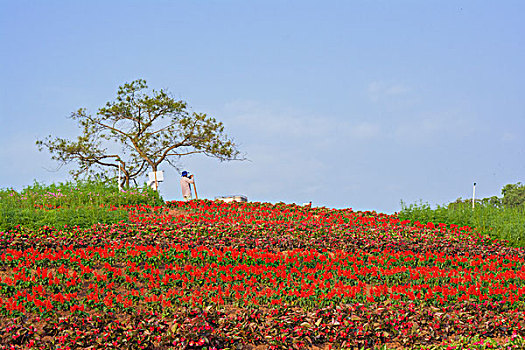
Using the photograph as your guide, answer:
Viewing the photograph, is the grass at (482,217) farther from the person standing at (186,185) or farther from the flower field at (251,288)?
the person standing at (186,185)

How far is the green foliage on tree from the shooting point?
3278 centimetres

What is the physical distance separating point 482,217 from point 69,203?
10936 millimetres

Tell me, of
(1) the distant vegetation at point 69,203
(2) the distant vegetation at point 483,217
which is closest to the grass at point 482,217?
(2) the distant vegetation at point 483,217

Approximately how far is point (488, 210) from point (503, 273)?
4951mm

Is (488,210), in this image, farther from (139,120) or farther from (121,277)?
(139,120)

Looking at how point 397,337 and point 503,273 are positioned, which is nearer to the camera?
point 397,337

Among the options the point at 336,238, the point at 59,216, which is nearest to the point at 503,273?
the point at 336,238

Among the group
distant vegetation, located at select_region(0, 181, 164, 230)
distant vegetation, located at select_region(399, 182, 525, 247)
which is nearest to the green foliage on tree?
distant vegetation, located at select_region(399, 182, 525, 247)

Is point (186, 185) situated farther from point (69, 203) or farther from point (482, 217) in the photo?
point (482, 217)

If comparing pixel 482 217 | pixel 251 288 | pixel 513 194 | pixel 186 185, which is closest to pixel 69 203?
pixel 186 185

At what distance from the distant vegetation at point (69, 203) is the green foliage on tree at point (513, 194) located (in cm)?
2617

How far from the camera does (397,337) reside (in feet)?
20.2

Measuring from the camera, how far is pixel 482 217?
12914 mm

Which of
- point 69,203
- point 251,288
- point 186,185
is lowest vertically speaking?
point 251,288
